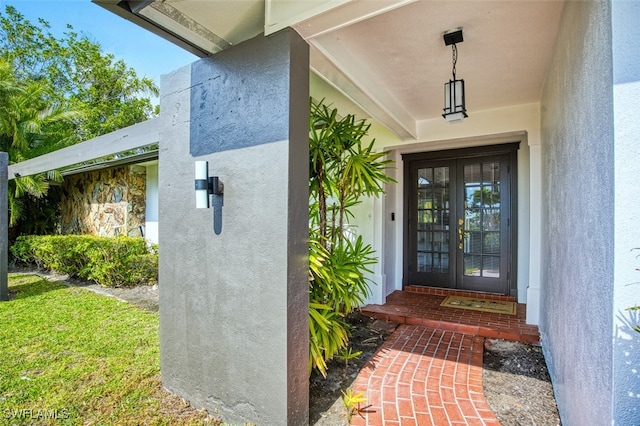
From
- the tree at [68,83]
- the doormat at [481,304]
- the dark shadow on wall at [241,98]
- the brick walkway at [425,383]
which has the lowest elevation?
the brick walkway at [425,383]

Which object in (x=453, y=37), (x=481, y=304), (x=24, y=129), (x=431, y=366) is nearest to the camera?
(x=453, y=37)

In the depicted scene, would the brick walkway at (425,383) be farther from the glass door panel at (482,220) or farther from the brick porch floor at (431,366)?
the glass door panel at (482,220)

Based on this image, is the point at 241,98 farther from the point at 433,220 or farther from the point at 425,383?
the point at 433,220

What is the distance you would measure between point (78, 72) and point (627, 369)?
70.3 feet

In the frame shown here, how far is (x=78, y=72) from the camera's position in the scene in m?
16.2

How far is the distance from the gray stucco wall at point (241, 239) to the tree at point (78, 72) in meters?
14.5

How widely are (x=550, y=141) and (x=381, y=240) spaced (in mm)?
2951

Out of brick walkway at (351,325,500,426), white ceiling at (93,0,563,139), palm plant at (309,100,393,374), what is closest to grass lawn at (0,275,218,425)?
palm plant at (309,100,393,374)

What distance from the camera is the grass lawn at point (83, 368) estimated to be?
107 inches

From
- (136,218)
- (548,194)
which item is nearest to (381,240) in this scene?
(548,194)

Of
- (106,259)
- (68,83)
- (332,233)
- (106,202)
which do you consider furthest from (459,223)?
(68,83)

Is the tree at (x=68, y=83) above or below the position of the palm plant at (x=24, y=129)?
above

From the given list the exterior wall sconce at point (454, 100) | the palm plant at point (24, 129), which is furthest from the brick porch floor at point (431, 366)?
the palm plant at point (24, 129)

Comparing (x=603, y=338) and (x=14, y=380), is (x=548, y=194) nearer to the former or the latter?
(x=603, y=338)
